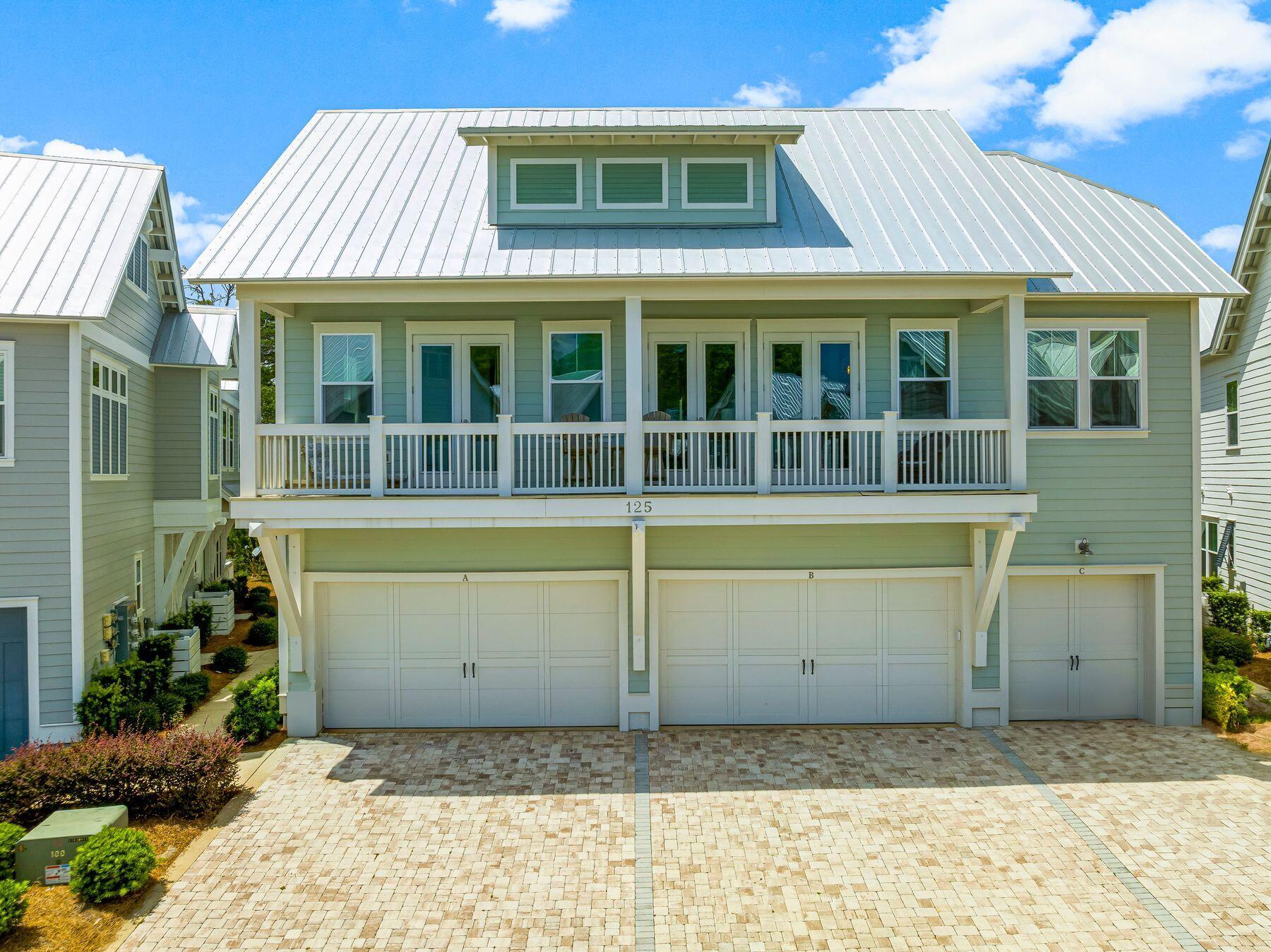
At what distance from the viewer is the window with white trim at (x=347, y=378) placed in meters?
12.3

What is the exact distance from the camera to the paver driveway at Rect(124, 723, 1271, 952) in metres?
7.33

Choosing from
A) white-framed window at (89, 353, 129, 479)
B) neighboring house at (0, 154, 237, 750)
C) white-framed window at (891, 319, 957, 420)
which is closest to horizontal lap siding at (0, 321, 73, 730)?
neighboring house at (0, 154, 237, 750)

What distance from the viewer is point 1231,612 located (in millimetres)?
16406

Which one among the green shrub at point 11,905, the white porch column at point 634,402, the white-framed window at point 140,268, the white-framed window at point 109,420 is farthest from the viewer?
the white-framed window at point 140,268

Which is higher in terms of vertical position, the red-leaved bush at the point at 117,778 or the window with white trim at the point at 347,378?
the window with white trim at the point at 347,378

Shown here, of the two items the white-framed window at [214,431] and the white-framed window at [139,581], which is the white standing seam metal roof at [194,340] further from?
the white-framed window at [139,581]

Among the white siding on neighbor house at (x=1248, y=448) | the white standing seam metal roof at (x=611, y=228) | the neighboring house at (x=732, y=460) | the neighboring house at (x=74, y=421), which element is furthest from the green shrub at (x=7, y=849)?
the white siding on neighbor house at (x=1248, y=448)

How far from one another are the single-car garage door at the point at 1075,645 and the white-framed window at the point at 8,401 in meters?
15.8

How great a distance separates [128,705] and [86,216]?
828 centimetres

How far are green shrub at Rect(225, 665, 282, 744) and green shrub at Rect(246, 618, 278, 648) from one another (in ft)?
23.2

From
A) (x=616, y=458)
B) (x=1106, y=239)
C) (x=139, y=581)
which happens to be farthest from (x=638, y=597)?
(x=139, y=581)

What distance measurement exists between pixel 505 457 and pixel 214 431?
1133 centimetres

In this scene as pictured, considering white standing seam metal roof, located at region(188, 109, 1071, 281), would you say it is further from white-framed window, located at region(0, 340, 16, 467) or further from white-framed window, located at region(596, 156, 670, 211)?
white-framed window, located at region(0, 340, 16, 467)

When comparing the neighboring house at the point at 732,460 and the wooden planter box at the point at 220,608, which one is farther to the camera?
the wooden planter box at the point at 220,608
